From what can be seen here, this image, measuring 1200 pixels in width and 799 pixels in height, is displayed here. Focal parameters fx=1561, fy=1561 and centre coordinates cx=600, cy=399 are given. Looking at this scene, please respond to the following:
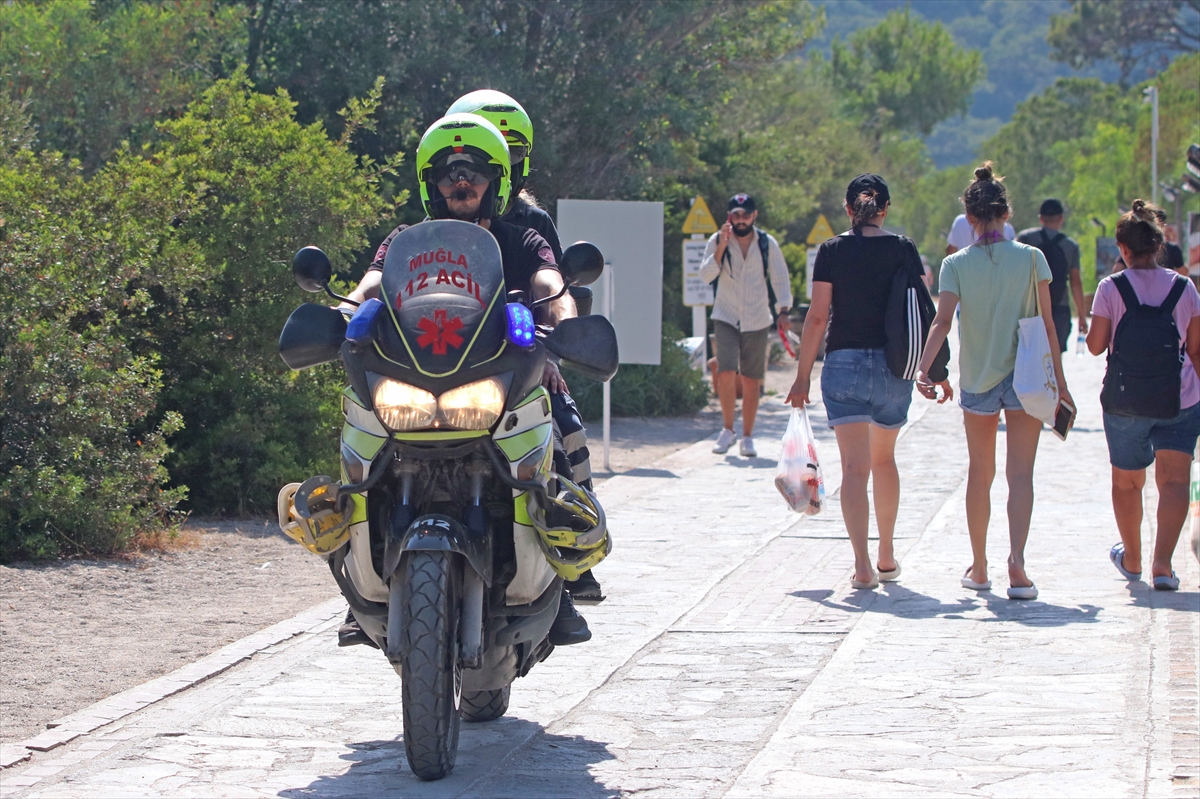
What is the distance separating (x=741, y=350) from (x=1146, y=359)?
5.64m

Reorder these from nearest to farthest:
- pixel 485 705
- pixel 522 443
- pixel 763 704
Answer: pixel 522 443 → pixel 485 705 → pixel 763 704

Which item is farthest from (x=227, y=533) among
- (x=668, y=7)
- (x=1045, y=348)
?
(x=668, y=7)

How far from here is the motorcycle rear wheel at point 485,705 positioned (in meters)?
5.39

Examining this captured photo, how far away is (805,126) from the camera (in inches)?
1678

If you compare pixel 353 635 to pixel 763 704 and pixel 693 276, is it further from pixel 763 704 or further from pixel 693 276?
pixel 693 276

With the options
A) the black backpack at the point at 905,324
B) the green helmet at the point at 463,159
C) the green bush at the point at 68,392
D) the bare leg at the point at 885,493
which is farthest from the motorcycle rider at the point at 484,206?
the green bush at the point at 68,392

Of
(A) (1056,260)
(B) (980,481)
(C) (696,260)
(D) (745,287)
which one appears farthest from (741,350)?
(C) (696,260)

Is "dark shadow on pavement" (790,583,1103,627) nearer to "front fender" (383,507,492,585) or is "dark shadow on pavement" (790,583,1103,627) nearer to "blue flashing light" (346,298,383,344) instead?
"front fender" (383,507,492,585)

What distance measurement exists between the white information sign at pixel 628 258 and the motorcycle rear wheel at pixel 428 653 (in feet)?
27.4

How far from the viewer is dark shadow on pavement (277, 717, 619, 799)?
4688 millimetres

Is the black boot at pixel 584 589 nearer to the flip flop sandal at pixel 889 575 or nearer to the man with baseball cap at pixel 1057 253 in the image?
the flip flop sandal at pixel 889 575

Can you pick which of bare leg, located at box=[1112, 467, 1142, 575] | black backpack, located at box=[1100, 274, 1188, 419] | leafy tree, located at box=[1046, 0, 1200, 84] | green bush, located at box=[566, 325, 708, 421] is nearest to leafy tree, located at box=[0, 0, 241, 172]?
green bush, located at box=[566, 325, 708, 421]

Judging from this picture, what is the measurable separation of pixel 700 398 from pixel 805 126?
26.6 meters

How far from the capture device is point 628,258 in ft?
43.0
